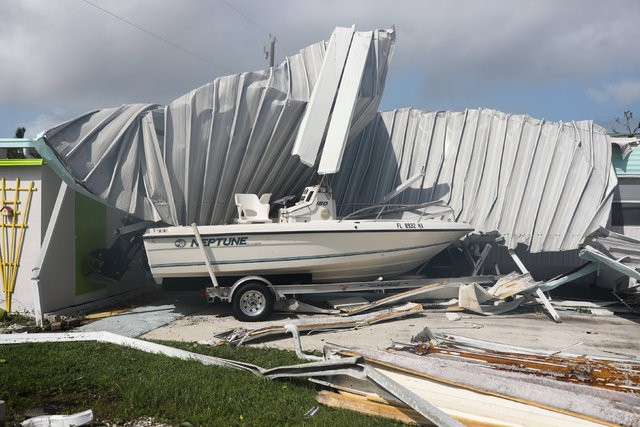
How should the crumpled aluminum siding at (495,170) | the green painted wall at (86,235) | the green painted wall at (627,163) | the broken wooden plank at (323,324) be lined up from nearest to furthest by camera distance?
the broken wooden plank at (323,324), the green painted wall at (86,235), the crumpled aluminum siding at (495,170), the green painted wall at (627,163)

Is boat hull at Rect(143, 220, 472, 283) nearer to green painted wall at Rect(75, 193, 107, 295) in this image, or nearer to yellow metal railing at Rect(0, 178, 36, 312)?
green painted wall at Rect(75, 193, 107, 295)

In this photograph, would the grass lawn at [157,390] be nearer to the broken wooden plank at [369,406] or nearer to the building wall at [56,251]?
the broken wooden plank at [369,406]

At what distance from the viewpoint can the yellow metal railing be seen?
341 inches

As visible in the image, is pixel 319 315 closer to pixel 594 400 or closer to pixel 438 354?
pixel 438 354

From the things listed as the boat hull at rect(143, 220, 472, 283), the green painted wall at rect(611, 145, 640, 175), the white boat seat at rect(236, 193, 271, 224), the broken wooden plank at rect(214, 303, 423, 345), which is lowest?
the broken wooden plank at rect(214, 303, 423, 345)

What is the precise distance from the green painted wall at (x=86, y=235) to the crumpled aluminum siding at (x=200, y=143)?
1469mm

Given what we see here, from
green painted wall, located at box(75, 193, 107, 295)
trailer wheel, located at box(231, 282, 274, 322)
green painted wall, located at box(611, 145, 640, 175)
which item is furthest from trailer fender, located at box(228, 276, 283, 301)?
green painted wall, located at box(611, 145, 640, 175)

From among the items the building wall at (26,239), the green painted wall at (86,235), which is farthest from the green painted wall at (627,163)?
the building wall at (26,239)

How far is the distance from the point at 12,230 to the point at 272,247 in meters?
4.31

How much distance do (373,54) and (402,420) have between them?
727 cm

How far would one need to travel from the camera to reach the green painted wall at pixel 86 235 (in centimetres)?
938

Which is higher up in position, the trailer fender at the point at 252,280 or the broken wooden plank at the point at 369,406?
the trailer fender at the point at 252,280

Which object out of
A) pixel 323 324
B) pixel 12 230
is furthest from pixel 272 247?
pixel 12 230

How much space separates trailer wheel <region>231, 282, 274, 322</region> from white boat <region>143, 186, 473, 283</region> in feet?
0.92
